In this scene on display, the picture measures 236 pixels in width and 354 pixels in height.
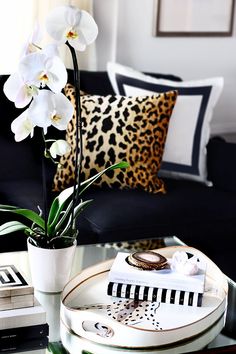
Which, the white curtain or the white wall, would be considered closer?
the white curtain

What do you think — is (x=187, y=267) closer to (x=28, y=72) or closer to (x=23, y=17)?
(x=28, y=72)

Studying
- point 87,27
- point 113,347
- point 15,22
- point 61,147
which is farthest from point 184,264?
point 15,22

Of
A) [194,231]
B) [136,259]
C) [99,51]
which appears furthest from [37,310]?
[99,51]

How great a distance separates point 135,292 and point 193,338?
0.20 metres

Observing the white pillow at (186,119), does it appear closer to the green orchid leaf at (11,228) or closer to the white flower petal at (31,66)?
the green orchid leaf at (11,228)

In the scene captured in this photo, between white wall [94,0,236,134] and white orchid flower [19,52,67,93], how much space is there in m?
1.96

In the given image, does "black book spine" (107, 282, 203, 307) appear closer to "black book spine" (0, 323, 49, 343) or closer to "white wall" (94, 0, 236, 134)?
"black book spine" (0, 323, 49, 343)

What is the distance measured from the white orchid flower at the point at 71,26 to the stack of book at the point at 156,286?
23.2 inches

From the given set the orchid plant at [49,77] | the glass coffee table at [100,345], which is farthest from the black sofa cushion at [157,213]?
the orchid plant at [49,77]

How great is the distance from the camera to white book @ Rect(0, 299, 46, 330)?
1709mm

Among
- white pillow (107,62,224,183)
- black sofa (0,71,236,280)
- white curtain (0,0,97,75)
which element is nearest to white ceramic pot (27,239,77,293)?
black sofa (0,71,236,280)

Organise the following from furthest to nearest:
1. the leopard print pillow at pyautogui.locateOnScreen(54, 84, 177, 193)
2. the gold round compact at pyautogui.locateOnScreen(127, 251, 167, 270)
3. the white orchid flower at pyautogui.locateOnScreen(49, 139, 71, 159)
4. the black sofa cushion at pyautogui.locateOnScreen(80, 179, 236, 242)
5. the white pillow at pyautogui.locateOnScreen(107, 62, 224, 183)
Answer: the white pillow at pyautogui.locateOnScreen(107, 62, 224, 183) → the leopard print pillow at pyautogui.locateOnScreen(54, 84, 177, 193) → the black sofa cushion at pyautogui.locateOnScreen(80, 179, 236, 242) → the gold round compact at pyautogui.locateOnScreen(127, 251, 167, 270) → the white orchid flower at pyautogui.locateOnScreen(49, 139, 71, 159)

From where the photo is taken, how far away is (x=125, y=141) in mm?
2887

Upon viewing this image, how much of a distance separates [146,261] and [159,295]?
0.11 metres
